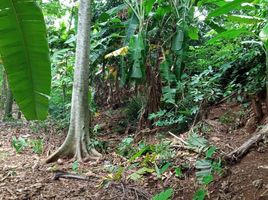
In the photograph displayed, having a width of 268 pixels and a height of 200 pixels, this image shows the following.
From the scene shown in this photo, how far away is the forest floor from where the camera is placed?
2.98 metres

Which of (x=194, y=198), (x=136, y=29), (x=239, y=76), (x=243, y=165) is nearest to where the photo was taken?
(x=194, y=198)

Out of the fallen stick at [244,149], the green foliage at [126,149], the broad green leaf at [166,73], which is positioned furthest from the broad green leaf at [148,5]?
the fallen stick at [244,149]

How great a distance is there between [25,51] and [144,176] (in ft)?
7.43

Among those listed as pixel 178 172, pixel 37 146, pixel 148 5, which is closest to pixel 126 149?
pixel 37 146

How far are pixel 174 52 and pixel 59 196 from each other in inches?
143

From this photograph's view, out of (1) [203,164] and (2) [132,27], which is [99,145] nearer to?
(2) [132,27]

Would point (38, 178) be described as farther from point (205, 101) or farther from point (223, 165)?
point (205, 101)

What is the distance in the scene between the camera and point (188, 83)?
5.76 m

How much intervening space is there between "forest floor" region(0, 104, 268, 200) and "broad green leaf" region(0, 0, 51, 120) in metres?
1.63

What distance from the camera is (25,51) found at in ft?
6.33

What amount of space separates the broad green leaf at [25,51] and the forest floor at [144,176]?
1.63 meters

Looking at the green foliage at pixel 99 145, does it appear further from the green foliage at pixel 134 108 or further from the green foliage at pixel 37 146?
the green foliage at pixel 134 108

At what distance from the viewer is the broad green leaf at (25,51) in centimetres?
183

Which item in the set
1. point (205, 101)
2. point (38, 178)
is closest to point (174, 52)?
point (205, 101)
